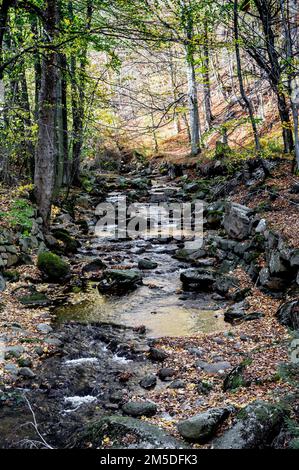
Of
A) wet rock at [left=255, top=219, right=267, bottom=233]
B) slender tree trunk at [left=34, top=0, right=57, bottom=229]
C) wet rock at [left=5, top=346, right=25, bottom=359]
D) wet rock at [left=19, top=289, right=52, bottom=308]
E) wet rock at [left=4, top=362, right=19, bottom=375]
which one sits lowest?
wet rock at [left=4, top=362, right=19, bottom=375]

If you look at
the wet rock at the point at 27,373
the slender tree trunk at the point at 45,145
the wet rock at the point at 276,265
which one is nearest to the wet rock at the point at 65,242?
the slender tree trunk at the point at 45,145

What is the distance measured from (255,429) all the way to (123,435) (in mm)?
1259

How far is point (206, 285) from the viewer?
31.4 feet

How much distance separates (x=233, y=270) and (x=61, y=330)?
477cm

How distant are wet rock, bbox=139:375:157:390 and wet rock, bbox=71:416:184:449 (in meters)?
1.33

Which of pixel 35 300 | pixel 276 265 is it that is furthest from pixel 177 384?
pixel 35 300

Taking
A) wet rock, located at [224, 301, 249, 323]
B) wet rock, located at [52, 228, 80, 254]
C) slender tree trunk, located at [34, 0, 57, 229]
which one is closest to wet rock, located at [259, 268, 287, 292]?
wet rock, located at [224, 301, 249, 323]

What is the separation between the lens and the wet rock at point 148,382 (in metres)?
5.41

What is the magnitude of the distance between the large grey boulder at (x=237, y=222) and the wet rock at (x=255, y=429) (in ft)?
24.3

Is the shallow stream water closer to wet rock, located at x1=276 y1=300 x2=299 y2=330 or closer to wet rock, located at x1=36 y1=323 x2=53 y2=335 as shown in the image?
wet rock, located at x1=36 y1=323 x2=53 y2=335

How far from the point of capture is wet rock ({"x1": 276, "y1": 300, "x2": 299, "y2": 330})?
253 inches

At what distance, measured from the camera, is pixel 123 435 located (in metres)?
3.83

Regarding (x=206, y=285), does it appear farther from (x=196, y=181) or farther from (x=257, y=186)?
(x=196, y=181)

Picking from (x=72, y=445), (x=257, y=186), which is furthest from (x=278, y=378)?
(x=257, y=186)
